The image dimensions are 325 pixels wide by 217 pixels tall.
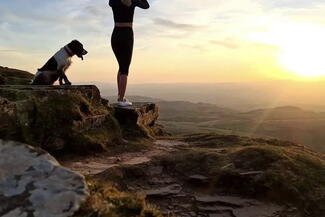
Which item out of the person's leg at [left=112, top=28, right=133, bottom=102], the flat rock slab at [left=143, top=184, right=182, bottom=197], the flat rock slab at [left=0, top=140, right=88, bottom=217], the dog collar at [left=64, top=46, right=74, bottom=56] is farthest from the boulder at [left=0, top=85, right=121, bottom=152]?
the flat rock slab at [left=0, top=140, right=88, bottom=217]

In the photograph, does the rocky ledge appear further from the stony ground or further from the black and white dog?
the black and white dog

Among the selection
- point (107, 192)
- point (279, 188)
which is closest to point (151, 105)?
point (279, 188)

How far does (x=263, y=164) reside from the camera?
407 inches

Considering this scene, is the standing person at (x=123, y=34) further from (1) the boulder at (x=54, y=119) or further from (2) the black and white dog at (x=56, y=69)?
(1) the boulder at (x=54, y=119)

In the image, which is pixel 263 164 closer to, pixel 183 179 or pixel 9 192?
pixel 183 179

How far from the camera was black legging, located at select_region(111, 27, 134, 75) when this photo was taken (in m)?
14.6

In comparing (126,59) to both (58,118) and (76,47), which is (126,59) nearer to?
(76,47)

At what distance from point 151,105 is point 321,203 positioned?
36.1 ft

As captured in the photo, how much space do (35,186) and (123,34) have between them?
9.36 meters

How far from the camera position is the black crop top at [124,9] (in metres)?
14.1

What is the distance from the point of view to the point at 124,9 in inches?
555

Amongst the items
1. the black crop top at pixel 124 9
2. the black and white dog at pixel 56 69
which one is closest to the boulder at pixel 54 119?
the black and white dog at pixel 56 69

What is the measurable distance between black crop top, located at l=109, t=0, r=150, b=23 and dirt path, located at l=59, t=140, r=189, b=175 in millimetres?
4319

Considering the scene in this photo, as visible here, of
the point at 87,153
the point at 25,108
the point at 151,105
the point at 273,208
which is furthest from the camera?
the point at 151,105
